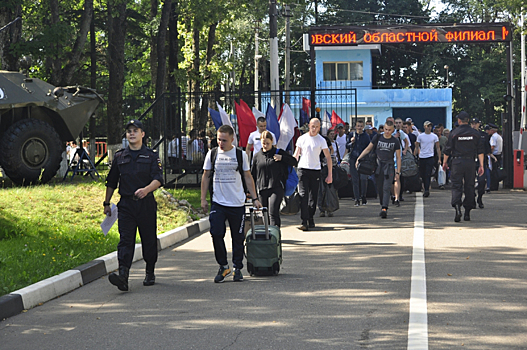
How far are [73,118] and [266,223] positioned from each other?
11.1 meters

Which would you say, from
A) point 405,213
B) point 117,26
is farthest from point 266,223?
point 117,26

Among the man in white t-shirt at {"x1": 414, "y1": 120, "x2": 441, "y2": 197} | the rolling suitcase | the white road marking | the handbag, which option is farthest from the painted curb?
the man in white t-shirt at {"x1": 414, "y1": 120, "x2": 441, "y2": 197}

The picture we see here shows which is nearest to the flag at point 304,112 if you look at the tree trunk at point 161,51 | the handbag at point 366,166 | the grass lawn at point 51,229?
the handbag at point 366,166

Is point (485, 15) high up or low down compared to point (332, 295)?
up

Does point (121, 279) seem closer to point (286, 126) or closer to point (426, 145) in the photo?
point (286, 126)

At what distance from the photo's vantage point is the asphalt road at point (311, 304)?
18.2 ft

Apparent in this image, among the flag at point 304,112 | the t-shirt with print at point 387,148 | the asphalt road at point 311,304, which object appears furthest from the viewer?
the flag at point 304,112

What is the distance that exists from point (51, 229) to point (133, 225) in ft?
13.0

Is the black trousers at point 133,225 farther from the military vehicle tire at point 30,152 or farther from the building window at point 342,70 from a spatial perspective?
the building window at point 342,70

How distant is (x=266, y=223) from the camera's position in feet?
26.8

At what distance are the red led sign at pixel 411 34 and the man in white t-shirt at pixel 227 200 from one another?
21428 millimetres

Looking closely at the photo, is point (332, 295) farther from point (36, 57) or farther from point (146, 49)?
point (146, 49)

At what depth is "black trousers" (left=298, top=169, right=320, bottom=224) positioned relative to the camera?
474 inches

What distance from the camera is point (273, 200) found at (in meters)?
10.3
